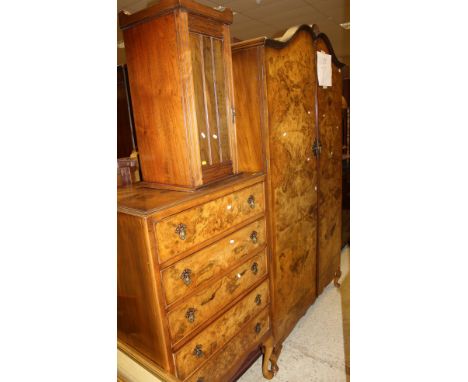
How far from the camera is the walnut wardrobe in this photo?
1664 mm

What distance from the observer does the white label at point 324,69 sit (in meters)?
2.07

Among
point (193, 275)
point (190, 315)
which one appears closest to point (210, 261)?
point (193, 275)

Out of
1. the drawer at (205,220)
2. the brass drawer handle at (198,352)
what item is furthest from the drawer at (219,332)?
the drawer at (205,220)

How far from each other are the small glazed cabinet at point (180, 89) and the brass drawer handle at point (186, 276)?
373 millimetres

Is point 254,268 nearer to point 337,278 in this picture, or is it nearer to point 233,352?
point 233,352

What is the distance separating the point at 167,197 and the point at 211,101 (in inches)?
20.0

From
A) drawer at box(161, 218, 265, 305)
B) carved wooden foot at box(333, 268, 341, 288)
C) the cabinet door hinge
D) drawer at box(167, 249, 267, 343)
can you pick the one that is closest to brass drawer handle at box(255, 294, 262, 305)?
drawer at box(167, 249, 267, 343)

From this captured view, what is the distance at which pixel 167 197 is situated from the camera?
1308 millimetres

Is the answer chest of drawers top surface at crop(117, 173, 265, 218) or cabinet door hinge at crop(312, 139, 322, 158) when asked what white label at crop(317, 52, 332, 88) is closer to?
cabinet door hinge at crop(312, 139, 322, 158)

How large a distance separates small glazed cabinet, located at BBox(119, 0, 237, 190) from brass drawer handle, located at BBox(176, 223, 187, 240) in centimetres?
22

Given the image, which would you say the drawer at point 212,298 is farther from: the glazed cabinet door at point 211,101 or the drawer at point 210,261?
the glazed cabinet door at point 211,101
